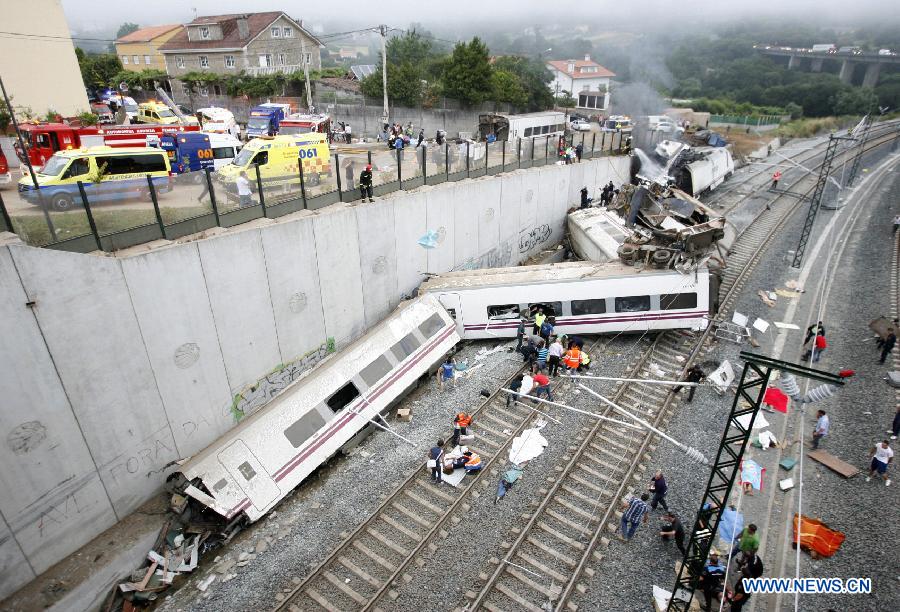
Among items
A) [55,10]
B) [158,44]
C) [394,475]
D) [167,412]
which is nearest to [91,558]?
[167,412]

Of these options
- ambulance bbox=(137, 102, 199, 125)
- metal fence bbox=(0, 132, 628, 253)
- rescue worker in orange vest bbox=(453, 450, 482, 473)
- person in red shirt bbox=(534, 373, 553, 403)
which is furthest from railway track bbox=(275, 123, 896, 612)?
ambulance bbox=(137, 102, 199, 125)

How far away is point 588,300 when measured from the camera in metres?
18.8

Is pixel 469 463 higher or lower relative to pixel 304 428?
lower

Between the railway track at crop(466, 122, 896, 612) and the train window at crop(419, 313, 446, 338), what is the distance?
6.21m

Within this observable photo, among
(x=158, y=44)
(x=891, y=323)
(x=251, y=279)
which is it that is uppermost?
(x=158, y=44)

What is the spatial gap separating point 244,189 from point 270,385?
228 inches

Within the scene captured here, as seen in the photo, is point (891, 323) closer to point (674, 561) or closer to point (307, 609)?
point (674, 561)

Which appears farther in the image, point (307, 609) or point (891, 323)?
point (891, 323)

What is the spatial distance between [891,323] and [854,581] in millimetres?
12788

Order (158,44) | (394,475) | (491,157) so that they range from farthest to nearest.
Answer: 1. (158,44)
2. (491,157)
3. (394,475)

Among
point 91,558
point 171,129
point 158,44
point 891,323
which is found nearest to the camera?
point 91,558

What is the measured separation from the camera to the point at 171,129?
2659cm

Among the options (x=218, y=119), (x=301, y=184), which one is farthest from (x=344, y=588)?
(x=218, y=119)

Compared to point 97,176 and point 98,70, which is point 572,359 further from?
point 98,70
